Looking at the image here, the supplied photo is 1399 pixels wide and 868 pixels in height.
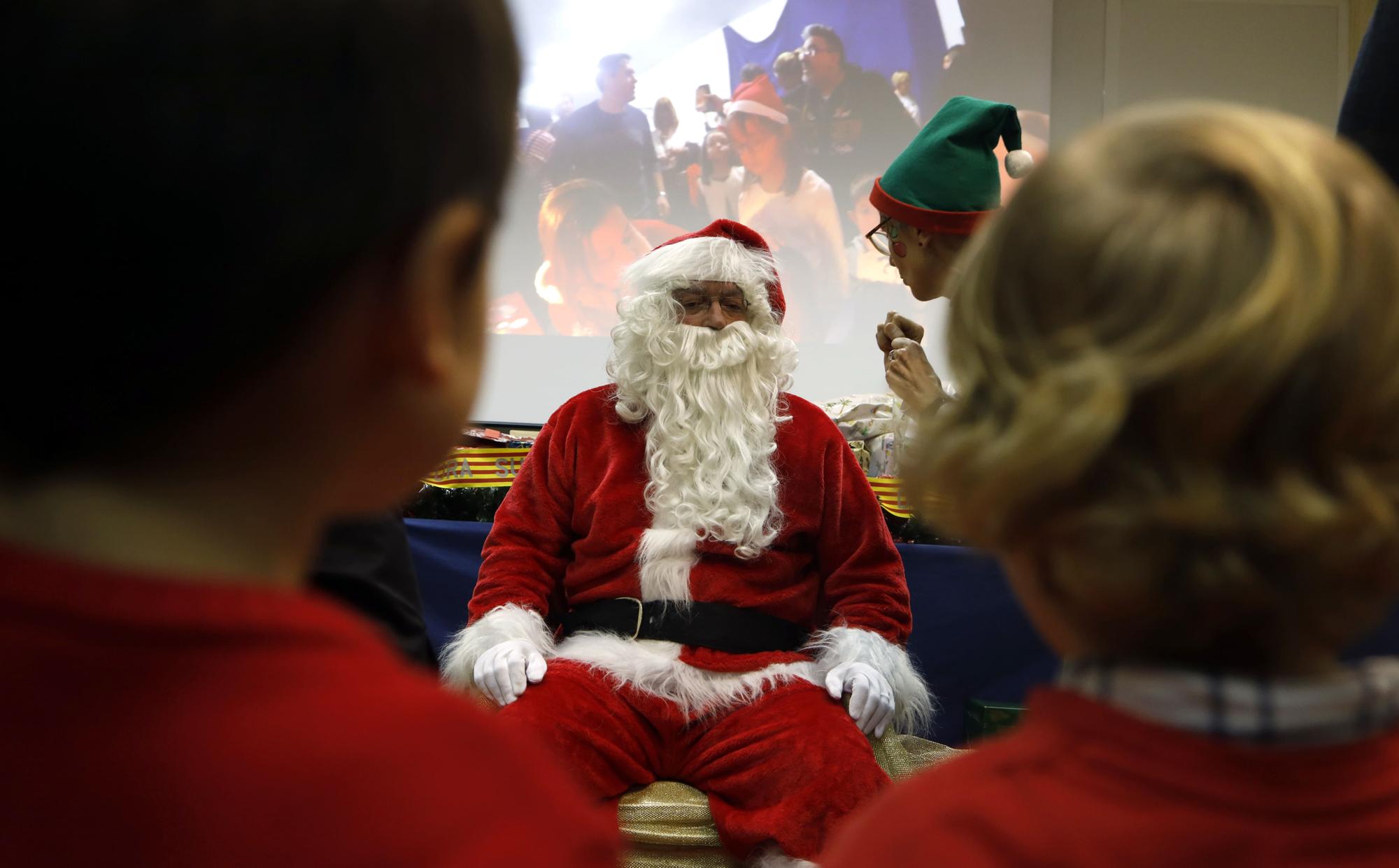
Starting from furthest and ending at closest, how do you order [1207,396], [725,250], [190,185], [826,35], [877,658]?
[826,35], [725,250], [877,658], [1207,396], [190,185]

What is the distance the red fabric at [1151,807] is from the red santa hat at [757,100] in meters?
5.24

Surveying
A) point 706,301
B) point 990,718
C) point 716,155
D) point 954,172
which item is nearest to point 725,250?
point 706,301

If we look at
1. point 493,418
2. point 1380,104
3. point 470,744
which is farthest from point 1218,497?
point 493,418

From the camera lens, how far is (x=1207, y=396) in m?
0.56

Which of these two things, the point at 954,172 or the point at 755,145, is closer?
the point at 954,172

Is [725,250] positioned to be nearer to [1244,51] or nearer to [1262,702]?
[1262,702]

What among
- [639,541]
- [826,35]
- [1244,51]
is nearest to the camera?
[639,541]

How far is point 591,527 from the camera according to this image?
8.14ft

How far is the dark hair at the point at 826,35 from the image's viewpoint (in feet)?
18.2

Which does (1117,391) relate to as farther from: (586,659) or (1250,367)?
(586,659)

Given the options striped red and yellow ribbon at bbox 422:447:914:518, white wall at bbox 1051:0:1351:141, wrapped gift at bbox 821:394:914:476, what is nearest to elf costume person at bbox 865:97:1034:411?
wrapped gift at bbox 821:394:914:476

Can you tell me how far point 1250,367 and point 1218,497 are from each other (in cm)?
6

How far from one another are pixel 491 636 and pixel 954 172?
1590 mm

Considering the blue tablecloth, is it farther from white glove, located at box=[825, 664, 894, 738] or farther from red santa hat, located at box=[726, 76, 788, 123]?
red santa hat, located at box=[726, 76, 788, 123]
